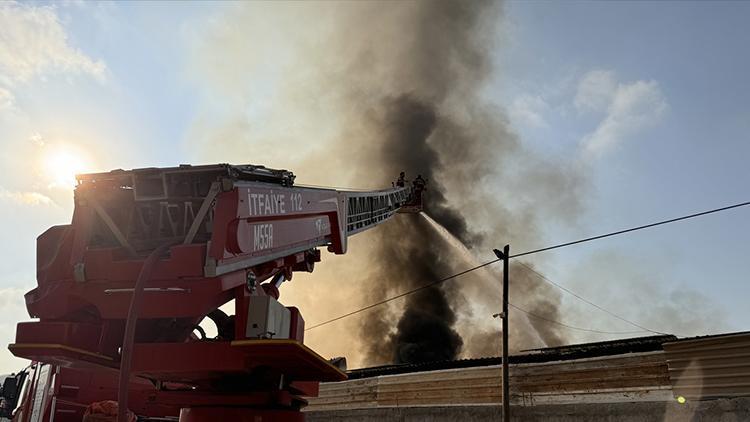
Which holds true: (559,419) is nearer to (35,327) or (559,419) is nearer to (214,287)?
(214,287)

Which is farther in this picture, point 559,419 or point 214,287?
point 559,419

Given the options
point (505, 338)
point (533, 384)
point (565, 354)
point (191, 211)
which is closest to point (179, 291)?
point (191, 211)

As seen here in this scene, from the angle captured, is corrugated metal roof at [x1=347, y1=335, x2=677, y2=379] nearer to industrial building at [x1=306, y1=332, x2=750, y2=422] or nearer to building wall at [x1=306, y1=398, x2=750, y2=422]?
industrial building at [x1=306, y1=332, x2=750, y2=422]

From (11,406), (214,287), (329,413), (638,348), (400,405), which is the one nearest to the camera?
(214,287)

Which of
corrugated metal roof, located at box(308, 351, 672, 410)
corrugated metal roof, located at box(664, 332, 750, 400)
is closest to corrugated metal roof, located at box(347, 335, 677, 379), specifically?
corrugated metal roof, located at box(308, 351, 672, 410)

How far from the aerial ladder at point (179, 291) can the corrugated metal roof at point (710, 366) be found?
10201mm

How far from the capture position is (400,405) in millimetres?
19484

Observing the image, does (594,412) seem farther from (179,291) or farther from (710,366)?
(179,291)

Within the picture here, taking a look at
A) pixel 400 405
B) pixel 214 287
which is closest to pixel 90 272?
pixel 214 287

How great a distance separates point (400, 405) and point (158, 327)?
1491cm

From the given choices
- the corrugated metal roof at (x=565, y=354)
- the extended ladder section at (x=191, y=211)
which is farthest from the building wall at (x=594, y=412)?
the extended ladder section at (x=191, y=211)

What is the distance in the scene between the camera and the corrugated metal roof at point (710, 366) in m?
12.0

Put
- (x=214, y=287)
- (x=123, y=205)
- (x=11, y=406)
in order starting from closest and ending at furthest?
(x=214, y=287) < (x=123, y=205) < (x=11, y=406)

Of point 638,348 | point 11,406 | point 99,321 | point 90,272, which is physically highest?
point 638,348
